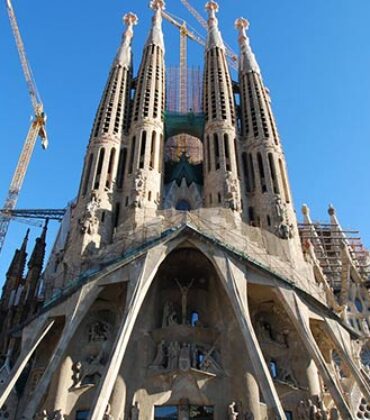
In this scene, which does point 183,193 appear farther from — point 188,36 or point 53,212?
point 188,36

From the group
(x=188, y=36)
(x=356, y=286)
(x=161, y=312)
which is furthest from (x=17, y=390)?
(x=188, y=36)

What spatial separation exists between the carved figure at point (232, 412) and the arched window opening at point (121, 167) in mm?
14635

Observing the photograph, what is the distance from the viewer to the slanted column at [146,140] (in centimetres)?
2538

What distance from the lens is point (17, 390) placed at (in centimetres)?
2016

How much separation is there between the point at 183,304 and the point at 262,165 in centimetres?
1100

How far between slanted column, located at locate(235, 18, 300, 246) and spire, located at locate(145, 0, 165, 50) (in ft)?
26.9

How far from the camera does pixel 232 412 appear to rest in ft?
56.3

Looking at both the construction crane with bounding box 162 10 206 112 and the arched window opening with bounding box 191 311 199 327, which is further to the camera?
the construction crane with bounding box 162 10 206 112

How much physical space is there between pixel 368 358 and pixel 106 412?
1446 centimetres

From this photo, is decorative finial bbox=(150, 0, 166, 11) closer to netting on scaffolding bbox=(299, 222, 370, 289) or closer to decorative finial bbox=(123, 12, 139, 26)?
decorative finial bbox=(123, 12, 139, 26)

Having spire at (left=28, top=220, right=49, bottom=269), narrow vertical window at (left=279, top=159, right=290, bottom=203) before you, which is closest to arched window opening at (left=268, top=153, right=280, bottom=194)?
narrow vertical window at (left=279, top=159, right=290, bottom=203)

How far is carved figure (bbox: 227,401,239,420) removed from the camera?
17.1 m

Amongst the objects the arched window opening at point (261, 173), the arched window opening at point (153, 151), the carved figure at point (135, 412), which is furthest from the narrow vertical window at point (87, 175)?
the carved figure at point (135, 412)

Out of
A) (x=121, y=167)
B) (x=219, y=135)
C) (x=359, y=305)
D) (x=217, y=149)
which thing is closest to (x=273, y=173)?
(x=217, y=149)
